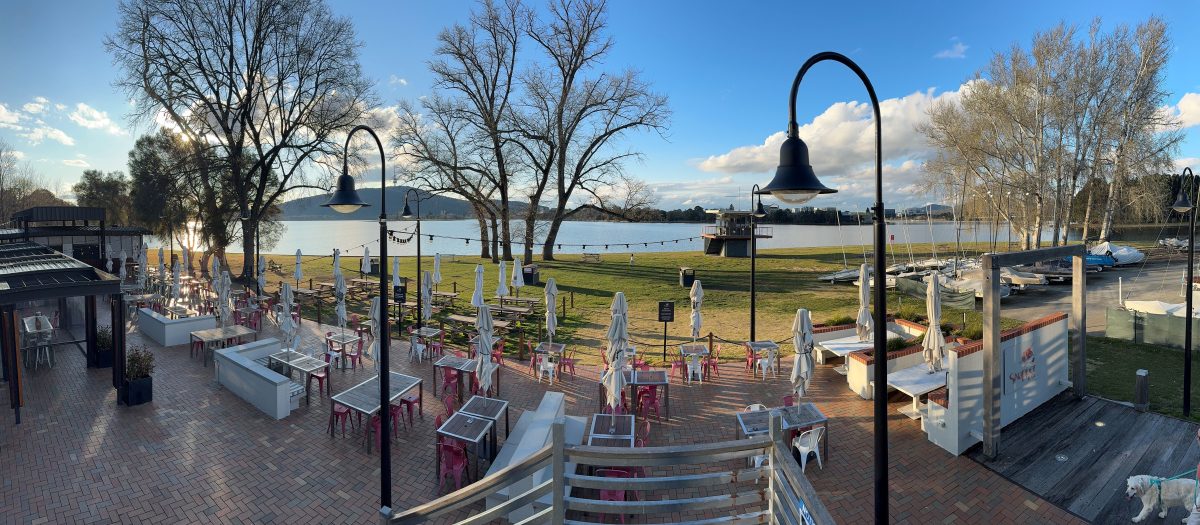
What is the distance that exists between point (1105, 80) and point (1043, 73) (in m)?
3.30

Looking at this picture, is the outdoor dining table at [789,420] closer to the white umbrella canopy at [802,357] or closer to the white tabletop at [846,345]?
the white umbrella canopy at [802,357]

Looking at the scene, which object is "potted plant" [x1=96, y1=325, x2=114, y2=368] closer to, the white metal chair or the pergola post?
the white metal chair

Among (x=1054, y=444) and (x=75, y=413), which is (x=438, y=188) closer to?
(x=75, y=413)

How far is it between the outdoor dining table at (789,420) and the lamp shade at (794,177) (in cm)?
465

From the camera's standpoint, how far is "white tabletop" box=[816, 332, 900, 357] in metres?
11.0

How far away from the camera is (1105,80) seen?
92.1 feet

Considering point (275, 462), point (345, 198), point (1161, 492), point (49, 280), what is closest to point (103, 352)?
point (49, 280)

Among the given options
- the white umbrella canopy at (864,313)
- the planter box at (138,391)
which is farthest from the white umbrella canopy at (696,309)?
the planter box at (138,391)

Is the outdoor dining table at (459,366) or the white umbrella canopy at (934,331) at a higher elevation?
the white umbrella canopy at (934,331)

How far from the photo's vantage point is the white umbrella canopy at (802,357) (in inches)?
313

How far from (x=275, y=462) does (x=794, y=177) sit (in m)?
8.39

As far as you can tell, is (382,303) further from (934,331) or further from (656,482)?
(934,331)

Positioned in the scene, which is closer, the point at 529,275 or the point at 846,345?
the point at 846,345

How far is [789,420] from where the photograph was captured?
25.3ft
